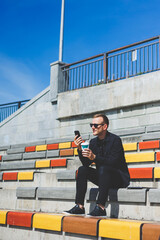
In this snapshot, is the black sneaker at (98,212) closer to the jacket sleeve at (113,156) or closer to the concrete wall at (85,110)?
the jacket sleeve at (113,156)

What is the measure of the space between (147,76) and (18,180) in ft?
15.1

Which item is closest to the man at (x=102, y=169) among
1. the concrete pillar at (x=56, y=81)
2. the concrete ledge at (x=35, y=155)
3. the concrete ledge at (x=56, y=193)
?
the concrete ledge at (x=56, y=193)

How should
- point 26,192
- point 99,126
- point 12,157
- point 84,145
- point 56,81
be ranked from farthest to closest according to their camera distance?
point 56,81
point 12,157
point 26,192
point 99,126
point 84,145

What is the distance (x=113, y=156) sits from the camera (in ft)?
10.8

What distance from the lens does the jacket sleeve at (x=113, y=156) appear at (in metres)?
3.24

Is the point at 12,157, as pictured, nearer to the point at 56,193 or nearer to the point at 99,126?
the point at 56,193

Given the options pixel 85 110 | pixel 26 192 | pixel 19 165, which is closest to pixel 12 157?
pixel 19 165

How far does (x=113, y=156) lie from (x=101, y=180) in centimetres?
35

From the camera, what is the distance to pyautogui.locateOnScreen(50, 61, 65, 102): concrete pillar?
993 cm

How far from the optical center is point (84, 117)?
29.9 ft

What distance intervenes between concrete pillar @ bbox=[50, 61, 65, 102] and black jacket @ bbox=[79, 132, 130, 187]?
21.1 ft

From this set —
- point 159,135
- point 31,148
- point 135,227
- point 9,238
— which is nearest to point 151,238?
point 135,227

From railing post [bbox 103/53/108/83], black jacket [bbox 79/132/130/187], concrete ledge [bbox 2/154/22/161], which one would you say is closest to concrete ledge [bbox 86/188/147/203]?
black jacket [bbox 79/132/130/187]

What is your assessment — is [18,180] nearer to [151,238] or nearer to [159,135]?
[159,135]
